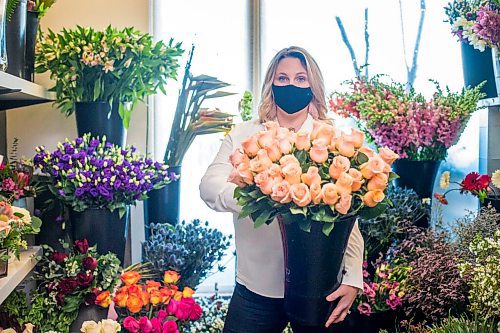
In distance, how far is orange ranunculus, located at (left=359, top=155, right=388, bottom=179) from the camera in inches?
46.5

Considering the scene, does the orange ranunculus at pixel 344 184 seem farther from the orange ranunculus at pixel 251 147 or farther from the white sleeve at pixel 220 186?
the white sleeve at pixel 220 186

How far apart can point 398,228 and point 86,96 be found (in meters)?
1.35

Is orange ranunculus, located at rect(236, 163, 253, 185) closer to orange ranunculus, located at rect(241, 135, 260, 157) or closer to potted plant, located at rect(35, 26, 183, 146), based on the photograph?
orange ranunculus, located at rect(241, 135, 260, 157)

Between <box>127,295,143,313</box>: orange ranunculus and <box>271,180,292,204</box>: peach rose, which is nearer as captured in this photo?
<box>271,180,292,204</box>: peach rose

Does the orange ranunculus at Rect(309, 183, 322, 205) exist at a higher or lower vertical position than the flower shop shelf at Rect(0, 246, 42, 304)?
higher

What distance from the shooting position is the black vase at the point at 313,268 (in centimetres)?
125

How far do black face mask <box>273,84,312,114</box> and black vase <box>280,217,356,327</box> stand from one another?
0.54 m

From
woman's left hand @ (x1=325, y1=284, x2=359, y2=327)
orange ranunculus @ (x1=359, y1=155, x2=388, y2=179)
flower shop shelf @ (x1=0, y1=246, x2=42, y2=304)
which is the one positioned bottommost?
woman's left hand @ (x1=325, y1=284, x2=359, y2=327)

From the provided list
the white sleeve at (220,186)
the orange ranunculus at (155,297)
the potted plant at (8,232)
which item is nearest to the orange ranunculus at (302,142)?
the white sleeve at (220,186)

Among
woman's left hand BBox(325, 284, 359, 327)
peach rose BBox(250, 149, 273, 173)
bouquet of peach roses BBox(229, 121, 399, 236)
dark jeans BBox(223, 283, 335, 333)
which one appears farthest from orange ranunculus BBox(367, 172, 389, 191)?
dark jeans BBox(223, 283, 335, 333)

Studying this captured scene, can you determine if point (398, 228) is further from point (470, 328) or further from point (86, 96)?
point (86, 96)

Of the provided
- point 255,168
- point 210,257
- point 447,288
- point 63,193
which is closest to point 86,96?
point 63,193

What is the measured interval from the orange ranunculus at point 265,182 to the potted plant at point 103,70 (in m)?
1.22

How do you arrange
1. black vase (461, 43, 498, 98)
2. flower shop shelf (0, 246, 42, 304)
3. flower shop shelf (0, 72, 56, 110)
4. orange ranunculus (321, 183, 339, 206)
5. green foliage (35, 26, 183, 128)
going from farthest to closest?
black vase (461, 43, 498, 98) < green foliage (35, 26, 183, 128) < flower shop shelf (0, 72, 56, 110) < flower shop shelf (0, 246, 42, 304) < orange ranunculus (321, 183, 339, 206)
